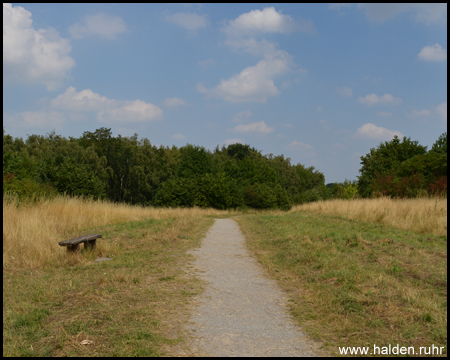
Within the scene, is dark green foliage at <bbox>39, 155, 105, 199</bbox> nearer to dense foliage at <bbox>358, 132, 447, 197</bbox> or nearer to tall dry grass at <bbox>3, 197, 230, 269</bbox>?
tall dry grass at <bbox>3, 197, 230, 269</bbox>

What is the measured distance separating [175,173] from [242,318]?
5756cm

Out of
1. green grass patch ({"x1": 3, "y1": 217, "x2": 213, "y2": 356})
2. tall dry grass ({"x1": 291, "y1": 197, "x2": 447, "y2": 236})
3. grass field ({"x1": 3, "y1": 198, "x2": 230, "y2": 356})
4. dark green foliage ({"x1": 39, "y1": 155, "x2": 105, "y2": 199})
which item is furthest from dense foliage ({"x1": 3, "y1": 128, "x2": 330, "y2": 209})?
green grass patch ({"x1": 3, "y1": 217, "x2": 213, "y2": 356})

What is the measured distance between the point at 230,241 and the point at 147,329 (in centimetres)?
820

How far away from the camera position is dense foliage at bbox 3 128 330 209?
140 ft

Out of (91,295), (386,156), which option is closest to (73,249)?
(91,295)

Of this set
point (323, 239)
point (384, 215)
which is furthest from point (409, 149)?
point (323, 239)

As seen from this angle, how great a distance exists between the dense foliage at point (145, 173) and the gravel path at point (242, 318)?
35199mm

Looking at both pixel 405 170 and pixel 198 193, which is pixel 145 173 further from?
pixel 405 170

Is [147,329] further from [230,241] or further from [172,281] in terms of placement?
[230,241]

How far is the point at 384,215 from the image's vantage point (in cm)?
1567

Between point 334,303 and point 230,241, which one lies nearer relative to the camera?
point 334,303

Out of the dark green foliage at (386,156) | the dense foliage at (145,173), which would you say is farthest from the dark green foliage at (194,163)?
the dark green foliage at (386,156)

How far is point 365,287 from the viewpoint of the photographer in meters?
5.89

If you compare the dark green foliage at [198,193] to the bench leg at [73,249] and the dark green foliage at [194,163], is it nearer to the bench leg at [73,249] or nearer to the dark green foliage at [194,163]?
the dark green foliage at [194,163]
